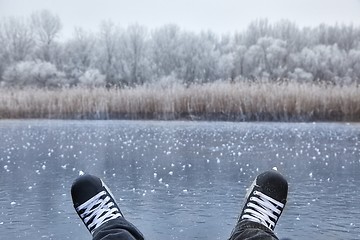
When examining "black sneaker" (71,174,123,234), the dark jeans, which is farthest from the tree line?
the dark jeans

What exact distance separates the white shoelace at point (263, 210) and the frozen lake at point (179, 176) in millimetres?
145

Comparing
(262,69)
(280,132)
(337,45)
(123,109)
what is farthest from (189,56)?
(280,132)

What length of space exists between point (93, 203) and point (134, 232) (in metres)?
0.22

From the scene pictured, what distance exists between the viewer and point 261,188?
48.8 inches

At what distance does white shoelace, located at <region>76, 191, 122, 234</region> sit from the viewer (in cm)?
111

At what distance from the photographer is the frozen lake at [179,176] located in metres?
1.39

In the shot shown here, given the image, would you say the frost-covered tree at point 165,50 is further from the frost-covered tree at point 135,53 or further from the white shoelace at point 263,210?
the white shoelace at point 263,210

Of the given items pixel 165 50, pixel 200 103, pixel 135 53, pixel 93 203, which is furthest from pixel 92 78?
pixel 93 203

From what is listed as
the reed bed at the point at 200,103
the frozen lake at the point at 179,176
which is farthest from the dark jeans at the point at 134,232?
the reed bed at the point at 200,103

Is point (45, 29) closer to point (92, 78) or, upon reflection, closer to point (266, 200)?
point (92, 78)

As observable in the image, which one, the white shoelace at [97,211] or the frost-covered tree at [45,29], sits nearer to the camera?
the white shoelace at [97,211]

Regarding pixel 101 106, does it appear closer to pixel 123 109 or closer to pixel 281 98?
pixel 123 109

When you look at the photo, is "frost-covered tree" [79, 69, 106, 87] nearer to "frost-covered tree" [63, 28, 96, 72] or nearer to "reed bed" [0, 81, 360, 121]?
"frost-covered tree" [63, 28, 96, 72]

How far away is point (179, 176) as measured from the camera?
6.93ft
